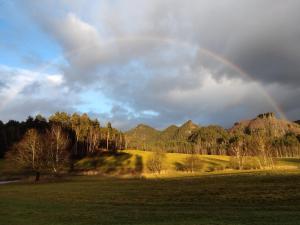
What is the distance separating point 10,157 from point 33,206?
71.3 metres

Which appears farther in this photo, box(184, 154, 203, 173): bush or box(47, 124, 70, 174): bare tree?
box(184, 154, 203, 173): bush

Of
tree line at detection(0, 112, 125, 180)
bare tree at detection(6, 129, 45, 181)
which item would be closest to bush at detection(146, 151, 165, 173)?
tree line at detection(0, 112, 125, 180)

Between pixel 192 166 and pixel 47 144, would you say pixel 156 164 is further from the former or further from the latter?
pixel 47 144

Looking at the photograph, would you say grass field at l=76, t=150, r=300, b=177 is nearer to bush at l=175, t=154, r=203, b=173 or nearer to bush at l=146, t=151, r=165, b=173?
bush at l=175, t=154, r=203, b=173

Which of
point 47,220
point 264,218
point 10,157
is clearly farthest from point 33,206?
point 10,157

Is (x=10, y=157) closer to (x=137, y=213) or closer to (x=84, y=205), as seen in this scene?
(x=84, y=205)

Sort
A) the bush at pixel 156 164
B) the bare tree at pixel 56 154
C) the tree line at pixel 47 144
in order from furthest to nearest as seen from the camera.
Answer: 1. the bush at pixel 156 164
2. the bare tree at pixel 56 154
3. the tree line at pixel 47 144

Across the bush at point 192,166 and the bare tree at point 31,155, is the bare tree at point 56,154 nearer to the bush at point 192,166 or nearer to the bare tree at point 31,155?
the bare tree at point 31,155

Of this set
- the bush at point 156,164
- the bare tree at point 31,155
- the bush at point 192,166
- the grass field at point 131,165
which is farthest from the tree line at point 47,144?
the bush at point 192,166

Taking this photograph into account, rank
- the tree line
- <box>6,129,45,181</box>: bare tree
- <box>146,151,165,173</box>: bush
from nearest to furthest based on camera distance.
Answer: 1. <box>6,129,45,181</box>: bare tree
2. the tree line
3. <box>146,151,165,173</box>: bush

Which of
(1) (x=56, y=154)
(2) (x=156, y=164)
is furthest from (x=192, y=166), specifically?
(1) (x=56, y=154)

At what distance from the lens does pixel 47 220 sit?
29.2 m

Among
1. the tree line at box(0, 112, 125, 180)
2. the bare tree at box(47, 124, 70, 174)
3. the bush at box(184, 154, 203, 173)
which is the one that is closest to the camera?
the tree line at box(0, 112, 125, 180)

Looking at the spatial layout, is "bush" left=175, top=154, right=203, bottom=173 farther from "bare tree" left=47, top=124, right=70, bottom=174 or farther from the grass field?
"bare tree" left=47, top=124, right=70, bottom=174
